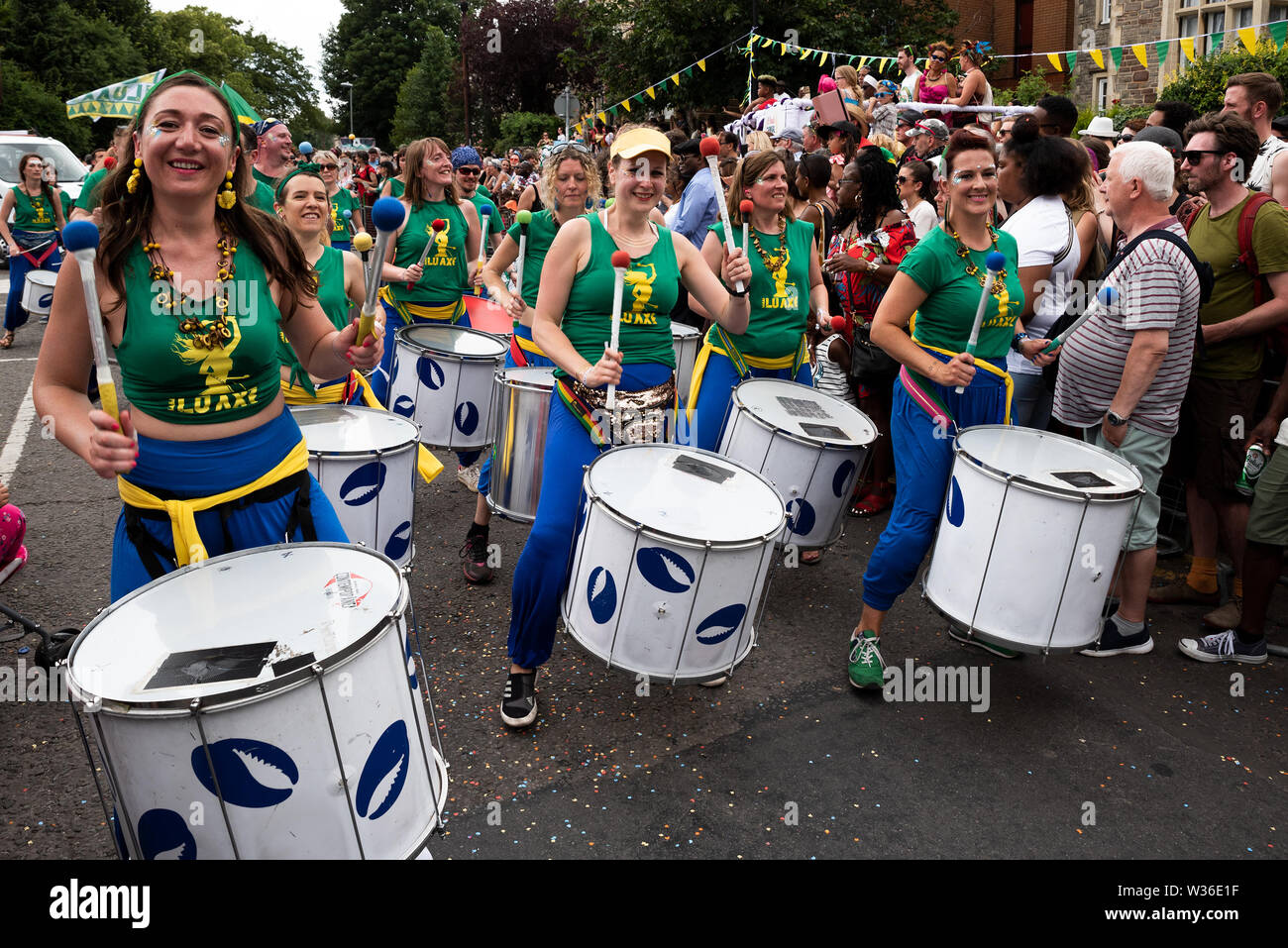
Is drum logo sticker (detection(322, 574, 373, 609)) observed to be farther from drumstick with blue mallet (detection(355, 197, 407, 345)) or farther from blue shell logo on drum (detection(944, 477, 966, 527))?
blue shell logo on drum (detection(944, 477, 966, 527))

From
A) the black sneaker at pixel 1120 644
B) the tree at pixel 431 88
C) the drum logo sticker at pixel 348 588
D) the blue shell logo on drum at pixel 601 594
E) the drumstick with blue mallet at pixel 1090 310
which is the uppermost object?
the tree at pixel 431 88

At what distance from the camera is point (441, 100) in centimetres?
5216

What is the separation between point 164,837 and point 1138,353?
362 cm

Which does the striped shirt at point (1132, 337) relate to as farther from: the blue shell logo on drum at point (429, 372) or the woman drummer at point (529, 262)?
the blue shell logo on drum at point (429, 372)

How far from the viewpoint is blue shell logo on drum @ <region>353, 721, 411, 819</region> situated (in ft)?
6.62

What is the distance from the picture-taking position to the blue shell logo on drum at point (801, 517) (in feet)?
13.7

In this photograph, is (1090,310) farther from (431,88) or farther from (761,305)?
(431,88)

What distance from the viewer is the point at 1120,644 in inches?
166

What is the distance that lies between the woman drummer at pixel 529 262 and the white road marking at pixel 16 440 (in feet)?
10.7

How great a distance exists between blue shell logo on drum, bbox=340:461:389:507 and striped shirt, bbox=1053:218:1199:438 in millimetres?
2940

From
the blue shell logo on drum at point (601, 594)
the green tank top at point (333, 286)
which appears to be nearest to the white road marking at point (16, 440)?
the green tank top at point (333, 286)

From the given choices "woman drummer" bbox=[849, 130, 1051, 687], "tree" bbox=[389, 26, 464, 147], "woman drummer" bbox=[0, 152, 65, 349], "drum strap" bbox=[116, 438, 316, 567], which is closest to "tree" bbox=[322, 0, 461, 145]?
"tree" bbox=[389, 26, 464, 147]
